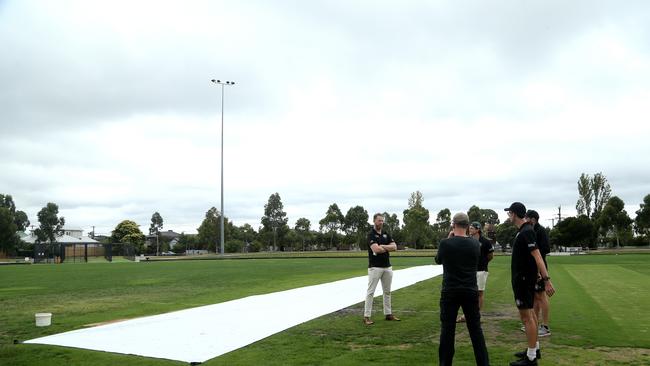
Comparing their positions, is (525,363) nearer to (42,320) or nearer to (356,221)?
(42,320)

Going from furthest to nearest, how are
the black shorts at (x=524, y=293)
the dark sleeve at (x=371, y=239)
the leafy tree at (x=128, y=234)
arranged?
1. the leafy tree at (x=128, y=234)
2. the dark sleeve at (x=371, y=239)
3. the black shorts at (x=524, y=293)

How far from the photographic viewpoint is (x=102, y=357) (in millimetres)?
6934

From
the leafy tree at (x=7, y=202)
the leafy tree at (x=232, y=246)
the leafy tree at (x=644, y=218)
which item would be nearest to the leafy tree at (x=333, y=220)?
the leafy tree at (x=232, y=246)

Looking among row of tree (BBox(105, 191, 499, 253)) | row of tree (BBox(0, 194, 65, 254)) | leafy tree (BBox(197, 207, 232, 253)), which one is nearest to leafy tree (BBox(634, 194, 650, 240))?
row of tree (BBox(105, 191, 499, 253))

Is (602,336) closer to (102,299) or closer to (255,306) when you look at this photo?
(255,306)

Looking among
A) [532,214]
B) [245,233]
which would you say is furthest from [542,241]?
[245,233]

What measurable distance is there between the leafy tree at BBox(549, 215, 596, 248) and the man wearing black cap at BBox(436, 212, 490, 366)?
94.9m

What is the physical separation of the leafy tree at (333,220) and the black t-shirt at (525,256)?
390 ft

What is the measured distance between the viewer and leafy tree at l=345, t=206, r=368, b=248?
407 feet

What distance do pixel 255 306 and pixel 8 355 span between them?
546 cm

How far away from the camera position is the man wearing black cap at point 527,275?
20.5ft

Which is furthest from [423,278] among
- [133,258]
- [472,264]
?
[133,258]

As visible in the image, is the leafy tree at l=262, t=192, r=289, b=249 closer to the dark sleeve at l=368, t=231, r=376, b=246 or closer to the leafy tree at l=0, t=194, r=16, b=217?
the leafy tree at l=0, t=194, r=16, b=217

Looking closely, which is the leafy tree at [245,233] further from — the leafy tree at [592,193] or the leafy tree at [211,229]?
the leafy tree at [592,193]
